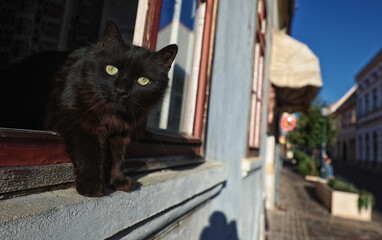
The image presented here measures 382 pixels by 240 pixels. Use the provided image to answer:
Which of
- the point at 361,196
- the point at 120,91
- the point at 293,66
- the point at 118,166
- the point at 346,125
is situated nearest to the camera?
the point at 120,91

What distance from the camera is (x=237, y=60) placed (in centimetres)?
331

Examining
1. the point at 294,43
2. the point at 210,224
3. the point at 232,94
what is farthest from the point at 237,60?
the point at 294,43

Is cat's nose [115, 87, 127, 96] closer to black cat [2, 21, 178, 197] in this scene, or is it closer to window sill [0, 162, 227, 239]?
→ black cat [2, 21, 178, 197]

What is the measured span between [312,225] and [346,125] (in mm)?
40406

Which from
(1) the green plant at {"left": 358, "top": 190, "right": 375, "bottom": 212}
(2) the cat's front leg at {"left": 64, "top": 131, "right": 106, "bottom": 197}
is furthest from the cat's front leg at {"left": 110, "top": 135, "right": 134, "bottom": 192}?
(1) the green plant at {"left": 358, "top": 190, "right": 375, "bottom": 212}

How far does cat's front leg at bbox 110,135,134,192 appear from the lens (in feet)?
3.74

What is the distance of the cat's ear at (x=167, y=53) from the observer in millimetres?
1252

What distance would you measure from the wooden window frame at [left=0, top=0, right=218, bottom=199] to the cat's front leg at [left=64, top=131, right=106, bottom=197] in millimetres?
39

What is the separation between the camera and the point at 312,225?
7.39 metres

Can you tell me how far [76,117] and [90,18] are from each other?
2.13 metres

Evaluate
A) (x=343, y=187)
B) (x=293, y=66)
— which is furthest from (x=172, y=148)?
(x=343, y=187)

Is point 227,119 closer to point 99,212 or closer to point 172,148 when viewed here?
point 172,148

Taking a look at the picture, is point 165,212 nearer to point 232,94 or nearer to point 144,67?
point 144,67

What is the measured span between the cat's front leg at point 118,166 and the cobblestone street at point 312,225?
6533 mm
